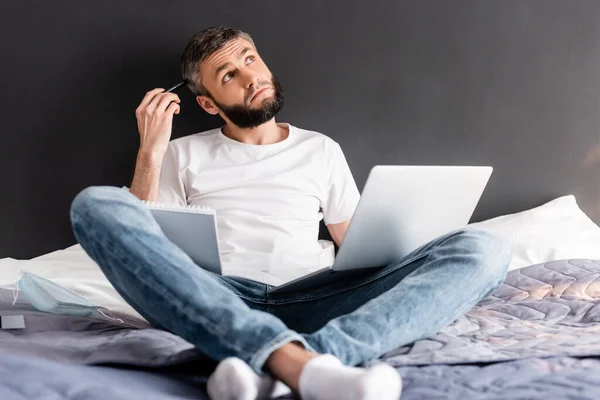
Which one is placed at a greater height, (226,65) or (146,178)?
(226,65)

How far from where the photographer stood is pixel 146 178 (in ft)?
5.66

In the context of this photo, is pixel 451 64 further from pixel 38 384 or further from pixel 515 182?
pixel 38 384

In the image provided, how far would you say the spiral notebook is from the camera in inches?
47.2

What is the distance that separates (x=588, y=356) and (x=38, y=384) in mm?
830

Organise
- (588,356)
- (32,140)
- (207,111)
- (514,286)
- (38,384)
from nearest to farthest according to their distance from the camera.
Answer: (38,384), (588,356), (514,286), (207,111), (32,140)

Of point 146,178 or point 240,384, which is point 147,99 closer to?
point 146,178

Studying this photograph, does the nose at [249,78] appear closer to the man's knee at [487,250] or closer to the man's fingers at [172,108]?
the man's fingers at [172,108]

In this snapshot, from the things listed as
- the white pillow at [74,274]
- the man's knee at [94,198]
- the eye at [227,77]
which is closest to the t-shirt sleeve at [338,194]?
the eye at [227,77]

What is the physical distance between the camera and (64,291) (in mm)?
1451

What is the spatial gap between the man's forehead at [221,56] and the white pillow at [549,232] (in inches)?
32.1

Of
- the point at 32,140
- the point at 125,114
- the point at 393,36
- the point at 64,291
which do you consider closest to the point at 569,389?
the point at 64,291

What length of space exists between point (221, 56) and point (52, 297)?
2.67 feet

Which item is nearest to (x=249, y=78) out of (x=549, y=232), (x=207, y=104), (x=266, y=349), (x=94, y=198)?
(x=207, y=104)

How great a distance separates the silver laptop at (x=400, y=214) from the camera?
1271mm
